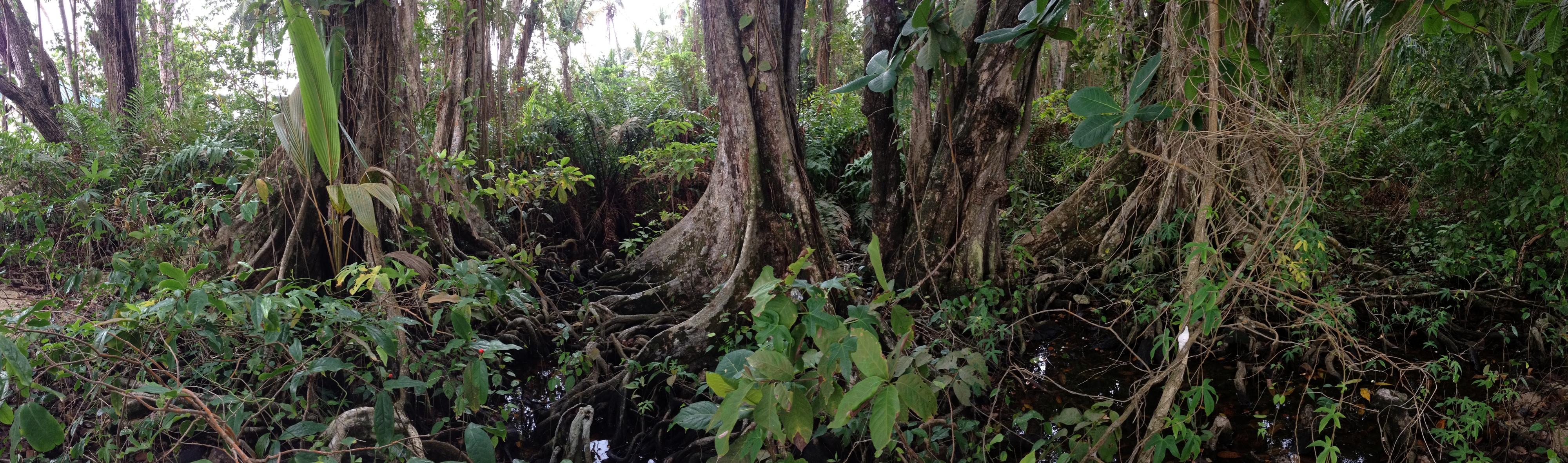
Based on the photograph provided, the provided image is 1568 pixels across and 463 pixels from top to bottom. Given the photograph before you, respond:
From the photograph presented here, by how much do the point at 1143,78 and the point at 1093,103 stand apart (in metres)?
0.10

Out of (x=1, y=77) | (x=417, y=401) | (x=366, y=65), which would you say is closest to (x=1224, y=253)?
(x=417, y=401)

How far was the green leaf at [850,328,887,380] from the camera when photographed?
1.57 meters

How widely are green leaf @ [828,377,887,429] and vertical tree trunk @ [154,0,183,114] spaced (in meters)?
6.55

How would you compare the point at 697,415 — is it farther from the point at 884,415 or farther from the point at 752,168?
the point at 752,168

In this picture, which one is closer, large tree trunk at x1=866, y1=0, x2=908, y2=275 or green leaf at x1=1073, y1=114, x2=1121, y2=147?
green leaf at x1=1073, y1=114, x2=1121, y2=147

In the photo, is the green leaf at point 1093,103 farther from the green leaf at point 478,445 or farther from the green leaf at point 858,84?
the green leaf at point 478,445

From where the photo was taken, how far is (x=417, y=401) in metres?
3.02

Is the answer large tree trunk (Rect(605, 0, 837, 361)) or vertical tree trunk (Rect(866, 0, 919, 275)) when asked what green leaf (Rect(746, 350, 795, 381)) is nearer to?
large tree trunk (Rect(605, 0, 837, 361))

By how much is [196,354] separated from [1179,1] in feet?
11.4

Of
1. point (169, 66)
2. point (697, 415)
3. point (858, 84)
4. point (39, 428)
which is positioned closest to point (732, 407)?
point (697, 415)

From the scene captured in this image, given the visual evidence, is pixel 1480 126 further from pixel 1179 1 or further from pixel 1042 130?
pixel 1042 130

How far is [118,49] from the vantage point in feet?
21.6

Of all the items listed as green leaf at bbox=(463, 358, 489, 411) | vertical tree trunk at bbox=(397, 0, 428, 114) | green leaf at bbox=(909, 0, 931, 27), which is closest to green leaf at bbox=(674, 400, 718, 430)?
green leaf at bbox=(463, 358, 489, 411)

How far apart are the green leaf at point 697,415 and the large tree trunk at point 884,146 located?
2227 millimetres
